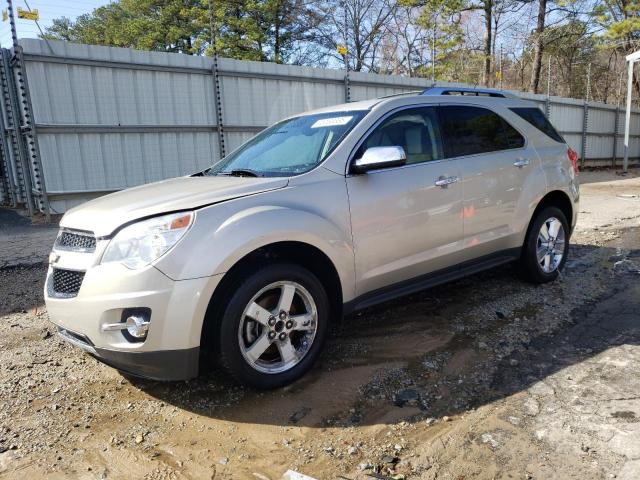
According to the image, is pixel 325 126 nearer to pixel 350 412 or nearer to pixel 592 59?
pixel 350 412

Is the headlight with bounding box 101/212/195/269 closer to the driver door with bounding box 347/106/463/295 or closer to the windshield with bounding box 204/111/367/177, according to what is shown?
the windshield with bounding box 204/111/367/177

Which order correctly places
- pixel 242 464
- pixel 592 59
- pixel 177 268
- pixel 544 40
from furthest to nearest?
pixel 592 59 → pixel 544 40 → pixel 177 268 → pixel 242 464

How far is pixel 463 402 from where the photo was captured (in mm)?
2980

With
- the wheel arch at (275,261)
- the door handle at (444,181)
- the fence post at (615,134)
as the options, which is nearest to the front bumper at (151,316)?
the wheel arch at (275,261)

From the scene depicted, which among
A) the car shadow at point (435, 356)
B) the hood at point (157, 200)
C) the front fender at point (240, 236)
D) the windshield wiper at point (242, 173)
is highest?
the windshield wiper at point (242, 173)

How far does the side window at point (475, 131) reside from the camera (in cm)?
416

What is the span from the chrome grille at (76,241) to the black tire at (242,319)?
87 centimetres

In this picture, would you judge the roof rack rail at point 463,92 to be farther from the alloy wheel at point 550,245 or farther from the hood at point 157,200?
the hood at point 157,200

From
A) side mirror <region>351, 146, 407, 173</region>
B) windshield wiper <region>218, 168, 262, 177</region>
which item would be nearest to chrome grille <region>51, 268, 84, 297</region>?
windshield wiper <region>218, 168, 262, 177</region>

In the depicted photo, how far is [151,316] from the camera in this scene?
8.82 ft

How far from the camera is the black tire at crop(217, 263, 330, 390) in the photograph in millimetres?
2850

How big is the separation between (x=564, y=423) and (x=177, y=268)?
2232 millimetres

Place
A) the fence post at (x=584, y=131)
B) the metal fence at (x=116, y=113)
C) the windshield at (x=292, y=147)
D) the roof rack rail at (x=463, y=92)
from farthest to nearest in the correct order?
1. the fence post at (x=584, y=131)
2. the metal fence at (x=116, y=113)
3. the roof rack rail at (x=463, y=92)
4. the windshield at (x=292, y=147)

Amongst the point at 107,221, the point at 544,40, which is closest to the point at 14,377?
the point at 107,221
